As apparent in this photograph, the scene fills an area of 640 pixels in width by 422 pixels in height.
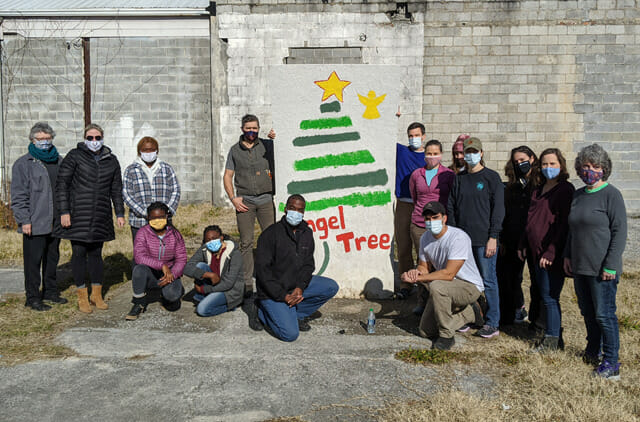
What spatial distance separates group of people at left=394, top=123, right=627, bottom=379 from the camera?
A: 4016 millimetres

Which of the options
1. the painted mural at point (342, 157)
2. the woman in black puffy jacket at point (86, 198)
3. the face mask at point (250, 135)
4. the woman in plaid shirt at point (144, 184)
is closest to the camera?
the woman in black puffy jacket at point (86, 198)

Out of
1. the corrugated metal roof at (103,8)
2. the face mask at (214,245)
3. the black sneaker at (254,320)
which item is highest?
the corrugated metal roof at (103,8)

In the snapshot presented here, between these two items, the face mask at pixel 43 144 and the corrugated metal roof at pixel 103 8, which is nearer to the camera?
the face mask at pixel 43 144

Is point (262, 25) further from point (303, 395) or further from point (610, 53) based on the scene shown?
point (303, 395)

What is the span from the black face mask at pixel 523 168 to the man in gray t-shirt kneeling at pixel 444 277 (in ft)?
2.44

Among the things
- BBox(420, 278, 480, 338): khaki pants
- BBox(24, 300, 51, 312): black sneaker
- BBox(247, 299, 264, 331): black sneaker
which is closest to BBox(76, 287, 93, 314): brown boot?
BBox(24, 300, 51, 312): black sneaker

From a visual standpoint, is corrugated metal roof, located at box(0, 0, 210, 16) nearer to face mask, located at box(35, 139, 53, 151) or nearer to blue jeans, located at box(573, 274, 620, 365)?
face mask, located at box(35, 139, 53, 151)

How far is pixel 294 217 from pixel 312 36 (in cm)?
815

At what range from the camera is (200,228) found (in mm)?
10805

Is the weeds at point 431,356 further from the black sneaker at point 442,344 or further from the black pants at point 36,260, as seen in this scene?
the black pants at point 36,260

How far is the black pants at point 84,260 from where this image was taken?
567 centimetres

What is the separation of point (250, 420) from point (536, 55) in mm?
11031

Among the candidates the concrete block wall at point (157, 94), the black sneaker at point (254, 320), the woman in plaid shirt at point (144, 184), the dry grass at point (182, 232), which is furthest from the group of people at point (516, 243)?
the concrete block wall at point (157, 94)

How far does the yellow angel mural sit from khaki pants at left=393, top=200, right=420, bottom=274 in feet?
3.30
